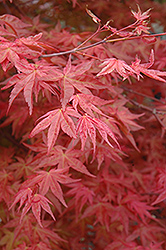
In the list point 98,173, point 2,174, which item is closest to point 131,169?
point 98,173

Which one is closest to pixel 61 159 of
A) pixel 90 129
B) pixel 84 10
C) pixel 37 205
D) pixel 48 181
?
pixel 48 181

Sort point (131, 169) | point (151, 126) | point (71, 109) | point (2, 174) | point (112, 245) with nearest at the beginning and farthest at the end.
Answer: point (71, 109) → point (2, 174) → point (112, 245) → point (131, 169) → point (151, 126)

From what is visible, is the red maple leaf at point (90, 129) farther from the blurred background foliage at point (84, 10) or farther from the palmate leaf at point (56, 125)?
the blurred background foliage at point (84, 10)

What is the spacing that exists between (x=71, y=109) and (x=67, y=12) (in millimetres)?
1361

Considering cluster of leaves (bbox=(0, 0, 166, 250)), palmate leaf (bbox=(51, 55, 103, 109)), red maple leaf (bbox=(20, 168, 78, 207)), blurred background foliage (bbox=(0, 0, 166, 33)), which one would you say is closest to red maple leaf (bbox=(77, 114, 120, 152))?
cluster of leaves (bbox=(0, 0, 166, 250))

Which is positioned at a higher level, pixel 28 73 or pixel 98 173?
pixel 28 73

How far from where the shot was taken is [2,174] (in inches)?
48.2

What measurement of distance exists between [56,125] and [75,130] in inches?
2.1

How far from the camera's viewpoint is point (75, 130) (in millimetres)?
731

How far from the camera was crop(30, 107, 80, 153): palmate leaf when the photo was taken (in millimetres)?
706

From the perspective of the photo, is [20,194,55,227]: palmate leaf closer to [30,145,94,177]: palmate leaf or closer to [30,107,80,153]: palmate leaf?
[30,145,94,177]: palmate leaf

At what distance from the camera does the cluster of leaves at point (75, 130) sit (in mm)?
780

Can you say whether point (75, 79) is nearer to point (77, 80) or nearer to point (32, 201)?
point (77, 80)

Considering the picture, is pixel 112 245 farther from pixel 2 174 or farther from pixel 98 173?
pixel 2 174
